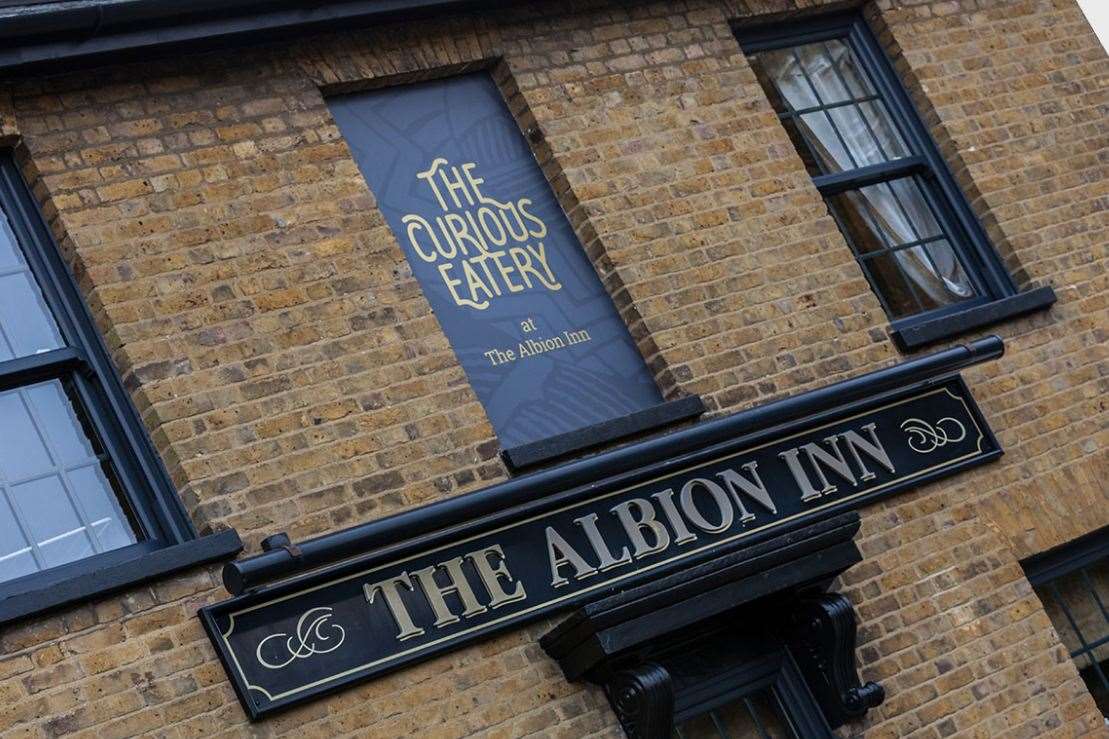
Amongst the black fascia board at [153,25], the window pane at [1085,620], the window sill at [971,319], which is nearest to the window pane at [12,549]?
the black fascia board at [153,25]

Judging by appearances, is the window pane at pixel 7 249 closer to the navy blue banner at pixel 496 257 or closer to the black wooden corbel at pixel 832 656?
the navy blue banner at pixel 496 257

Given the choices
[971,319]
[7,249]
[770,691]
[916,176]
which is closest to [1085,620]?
[971,319]

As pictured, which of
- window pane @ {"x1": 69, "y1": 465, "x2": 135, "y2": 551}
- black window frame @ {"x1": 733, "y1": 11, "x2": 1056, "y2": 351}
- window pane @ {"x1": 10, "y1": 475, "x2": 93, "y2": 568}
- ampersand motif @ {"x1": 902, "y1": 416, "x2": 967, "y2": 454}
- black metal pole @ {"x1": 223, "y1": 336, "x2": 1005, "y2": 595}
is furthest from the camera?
black window frame @ {"x1": 733, "y1": 11, "x2": 1056, "y2": 351}

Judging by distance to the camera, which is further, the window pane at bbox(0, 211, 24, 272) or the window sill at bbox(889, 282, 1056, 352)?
the window sill at bbox(889, 282, 1056, 352)

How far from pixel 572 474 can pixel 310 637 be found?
4.55ft

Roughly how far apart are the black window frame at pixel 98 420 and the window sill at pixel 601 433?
1386mm

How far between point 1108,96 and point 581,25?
11.1 feet

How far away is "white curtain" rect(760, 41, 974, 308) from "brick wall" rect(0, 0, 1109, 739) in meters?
0.28

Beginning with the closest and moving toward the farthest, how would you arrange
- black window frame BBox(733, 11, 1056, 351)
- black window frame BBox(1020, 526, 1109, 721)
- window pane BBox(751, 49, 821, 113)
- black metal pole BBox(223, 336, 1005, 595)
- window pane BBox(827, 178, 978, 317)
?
black metal pole BBox(223, 336, 1005, 595) → black window frame BBox(1020, 526, 1109, 721) → black window frame BBox(733, 11, 1056, 351) → window pane BBox(827, 178, 978, 317) → window pane BBox(751, 49, 821, 113)

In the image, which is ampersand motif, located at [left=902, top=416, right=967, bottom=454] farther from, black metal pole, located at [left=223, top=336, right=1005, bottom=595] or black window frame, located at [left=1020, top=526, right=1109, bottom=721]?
black window frame, located at [left=1020, top=526, right=1109, bottom=721]

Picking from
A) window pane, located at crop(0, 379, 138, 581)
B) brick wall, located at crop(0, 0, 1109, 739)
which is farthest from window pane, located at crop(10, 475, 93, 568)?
brick wall, located at crop(0, 0, 1109, 739)

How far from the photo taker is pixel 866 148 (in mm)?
9523

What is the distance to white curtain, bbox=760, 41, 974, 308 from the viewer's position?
30.6 feet

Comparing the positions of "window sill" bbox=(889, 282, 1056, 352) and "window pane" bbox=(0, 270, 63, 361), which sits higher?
"window pane" bbox=(0, 270, 63, 361)
